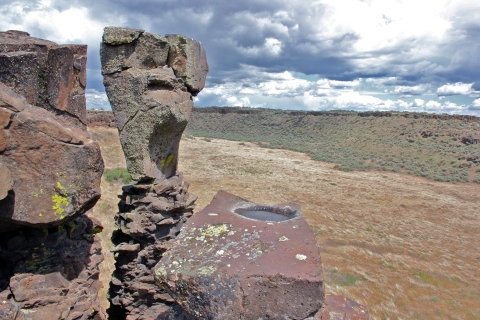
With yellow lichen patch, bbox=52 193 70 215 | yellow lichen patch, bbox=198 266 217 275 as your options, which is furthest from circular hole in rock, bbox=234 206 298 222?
yellow lichen patch, bbox=52 193 70 215

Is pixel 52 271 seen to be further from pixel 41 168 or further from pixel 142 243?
pixel 142 243

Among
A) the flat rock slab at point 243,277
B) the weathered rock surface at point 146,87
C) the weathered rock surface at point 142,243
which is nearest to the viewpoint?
the flat rock slab at point 243,277

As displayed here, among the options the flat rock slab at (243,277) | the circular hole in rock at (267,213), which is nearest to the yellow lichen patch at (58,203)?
the flat rock slab at (243,277)

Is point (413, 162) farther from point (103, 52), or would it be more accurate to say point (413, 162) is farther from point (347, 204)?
point (103, 52)

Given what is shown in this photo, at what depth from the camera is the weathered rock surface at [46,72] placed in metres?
3.44

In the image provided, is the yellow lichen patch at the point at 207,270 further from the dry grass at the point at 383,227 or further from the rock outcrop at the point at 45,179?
the dry grass at the point at 383,227

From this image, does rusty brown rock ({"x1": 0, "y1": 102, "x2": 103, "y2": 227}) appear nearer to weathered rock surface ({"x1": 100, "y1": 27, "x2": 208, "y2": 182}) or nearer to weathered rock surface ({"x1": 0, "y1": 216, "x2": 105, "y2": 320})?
weathered rock surface ({"x1": 0, "y1": 216, "x2": 105, "y2": 320})

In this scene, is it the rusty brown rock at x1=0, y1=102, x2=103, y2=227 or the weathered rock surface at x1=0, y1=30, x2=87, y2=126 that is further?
the weathered rock surface at x1=0, y1=30, x2=87, y2=126

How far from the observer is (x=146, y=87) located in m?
5.62

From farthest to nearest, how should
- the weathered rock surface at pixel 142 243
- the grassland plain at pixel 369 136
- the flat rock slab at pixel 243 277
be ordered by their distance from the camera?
the grassland plain at pixel 369 136 < the weathered rock surface at pixel 142 243 < the flat rock slab at pixel 243 277

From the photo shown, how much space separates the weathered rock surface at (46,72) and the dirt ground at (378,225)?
20.5 feet

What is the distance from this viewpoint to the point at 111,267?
956cm

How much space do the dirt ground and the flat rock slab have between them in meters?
7.14

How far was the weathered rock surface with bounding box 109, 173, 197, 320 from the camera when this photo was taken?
5973 millimetres
